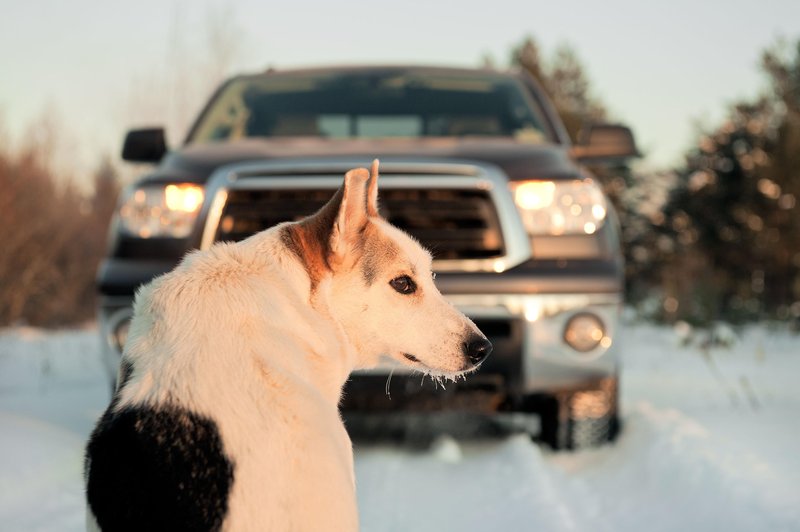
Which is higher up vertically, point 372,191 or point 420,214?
point 372,191

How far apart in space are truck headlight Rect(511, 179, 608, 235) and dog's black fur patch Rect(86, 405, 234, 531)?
355 centimetres

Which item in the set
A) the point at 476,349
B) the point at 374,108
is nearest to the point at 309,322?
the point at 476,349

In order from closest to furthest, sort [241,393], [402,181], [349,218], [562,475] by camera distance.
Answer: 1. [241,393]
2. [349,218]
3. [562,475]
4. [402,181]

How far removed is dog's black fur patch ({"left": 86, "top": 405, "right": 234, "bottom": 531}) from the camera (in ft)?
6.87

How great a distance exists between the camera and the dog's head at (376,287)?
270cm

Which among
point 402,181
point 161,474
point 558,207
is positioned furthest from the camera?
point 558,207

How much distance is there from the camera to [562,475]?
5207mm

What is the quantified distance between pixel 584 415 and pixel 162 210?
2733 mm

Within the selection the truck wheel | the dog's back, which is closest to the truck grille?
the truck wheel

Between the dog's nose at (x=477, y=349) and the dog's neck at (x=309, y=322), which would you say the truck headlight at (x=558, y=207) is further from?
the dog's neck at (x=309, y=322)

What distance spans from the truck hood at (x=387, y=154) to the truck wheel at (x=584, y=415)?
1.25m

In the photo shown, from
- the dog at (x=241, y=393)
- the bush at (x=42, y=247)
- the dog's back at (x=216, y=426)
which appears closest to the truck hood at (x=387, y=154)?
the dog at (x=241, y=393)

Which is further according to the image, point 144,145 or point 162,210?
point 144,145

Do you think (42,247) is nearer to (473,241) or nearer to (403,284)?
(473,241)
